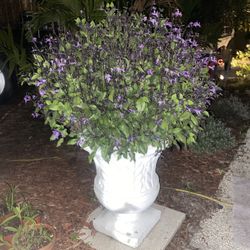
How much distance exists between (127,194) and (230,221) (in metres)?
0.92

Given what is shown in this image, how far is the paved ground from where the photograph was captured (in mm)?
2375

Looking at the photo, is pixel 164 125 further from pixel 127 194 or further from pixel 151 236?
pixel 151 236

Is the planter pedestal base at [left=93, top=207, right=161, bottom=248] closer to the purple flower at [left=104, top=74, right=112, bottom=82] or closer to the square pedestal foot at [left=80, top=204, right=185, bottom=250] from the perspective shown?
the square pedestal foot at [left=80, top=204, right=185, bottom=250]

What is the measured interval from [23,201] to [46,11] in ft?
5.01

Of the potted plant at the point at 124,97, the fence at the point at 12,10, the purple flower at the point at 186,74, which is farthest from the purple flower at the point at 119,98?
the fence at the point at 12,10

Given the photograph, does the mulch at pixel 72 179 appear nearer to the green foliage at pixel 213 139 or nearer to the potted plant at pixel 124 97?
the green foliage at pixel 213 139

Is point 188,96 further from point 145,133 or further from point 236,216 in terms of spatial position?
point 236,216

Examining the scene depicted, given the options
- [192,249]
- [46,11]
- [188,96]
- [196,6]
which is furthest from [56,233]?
[196,6]

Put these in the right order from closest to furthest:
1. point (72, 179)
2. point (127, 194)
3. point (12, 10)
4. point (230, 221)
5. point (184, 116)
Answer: point (184, 116) < point (127, 194) < point (230, 221) < point (72, 179) < point (12, 10)

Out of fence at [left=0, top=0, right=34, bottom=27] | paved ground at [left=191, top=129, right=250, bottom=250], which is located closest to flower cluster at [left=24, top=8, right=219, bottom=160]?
paved ground at [left=191, top=129, right=250, bottom=250]

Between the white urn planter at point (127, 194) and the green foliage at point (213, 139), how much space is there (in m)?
1.28

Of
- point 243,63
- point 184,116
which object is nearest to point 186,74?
point 184,116

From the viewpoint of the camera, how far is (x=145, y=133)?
181cm

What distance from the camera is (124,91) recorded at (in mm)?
1767
